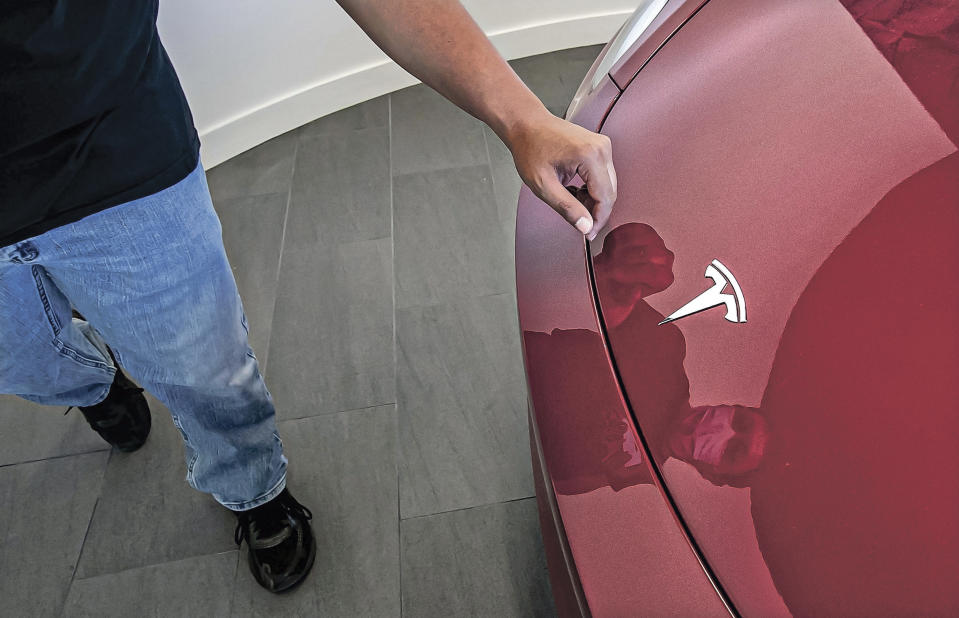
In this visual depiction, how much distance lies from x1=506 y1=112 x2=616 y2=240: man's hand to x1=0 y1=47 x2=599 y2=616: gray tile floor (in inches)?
28.9

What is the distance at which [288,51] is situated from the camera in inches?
90.7

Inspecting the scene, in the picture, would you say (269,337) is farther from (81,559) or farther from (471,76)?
(471,76)

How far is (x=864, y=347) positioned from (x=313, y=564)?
3.33ft

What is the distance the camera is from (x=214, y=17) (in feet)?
6.80

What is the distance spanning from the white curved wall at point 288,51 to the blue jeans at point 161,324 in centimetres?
127

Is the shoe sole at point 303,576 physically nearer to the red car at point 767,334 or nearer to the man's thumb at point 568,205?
the red car at point 767,334

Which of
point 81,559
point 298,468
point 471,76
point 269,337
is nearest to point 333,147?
point 269,337

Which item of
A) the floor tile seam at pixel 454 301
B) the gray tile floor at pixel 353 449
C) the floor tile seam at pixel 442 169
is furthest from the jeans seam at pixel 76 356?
the floor tile seam at pixel 442 169

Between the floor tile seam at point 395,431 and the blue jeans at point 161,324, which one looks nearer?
the blue jeans at point 161,324

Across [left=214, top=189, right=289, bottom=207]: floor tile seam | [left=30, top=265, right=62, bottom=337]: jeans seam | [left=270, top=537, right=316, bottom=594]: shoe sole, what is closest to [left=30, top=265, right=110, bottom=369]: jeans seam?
[left=30, top=265, right=62, bottom=337]: jeans seam

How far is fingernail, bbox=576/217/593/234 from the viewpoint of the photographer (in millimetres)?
650

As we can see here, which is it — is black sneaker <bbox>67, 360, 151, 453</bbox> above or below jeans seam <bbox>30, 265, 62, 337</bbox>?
below

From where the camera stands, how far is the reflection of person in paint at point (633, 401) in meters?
0.51

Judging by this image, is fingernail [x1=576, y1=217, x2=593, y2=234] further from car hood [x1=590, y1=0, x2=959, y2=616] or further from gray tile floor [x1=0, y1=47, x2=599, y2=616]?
gray tile floor [x1=0, y1=47, x2=599, y2=616]
